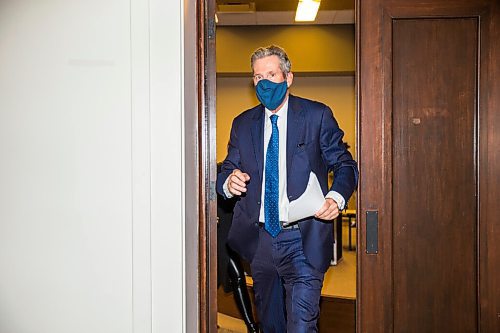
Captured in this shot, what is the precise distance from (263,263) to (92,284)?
1.24m

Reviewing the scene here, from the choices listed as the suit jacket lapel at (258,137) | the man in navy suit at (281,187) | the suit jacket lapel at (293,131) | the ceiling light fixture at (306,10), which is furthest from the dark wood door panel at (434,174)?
the ceiling light fixture at (306,10)

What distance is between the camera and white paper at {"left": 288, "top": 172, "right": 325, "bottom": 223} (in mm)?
2643

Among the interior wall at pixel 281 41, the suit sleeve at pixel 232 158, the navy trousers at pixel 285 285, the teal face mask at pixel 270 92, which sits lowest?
the navy trousers at pixel 285 285

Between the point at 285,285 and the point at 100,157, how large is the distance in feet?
4.55

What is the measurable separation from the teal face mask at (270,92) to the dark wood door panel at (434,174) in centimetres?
64

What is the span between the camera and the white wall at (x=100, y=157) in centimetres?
169

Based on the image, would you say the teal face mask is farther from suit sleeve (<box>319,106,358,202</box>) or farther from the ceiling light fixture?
the ceiling light fixture

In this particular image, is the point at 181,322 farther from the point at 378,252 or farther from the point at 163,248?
the point at 378,252

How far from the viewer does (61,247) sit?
1710 millimetres

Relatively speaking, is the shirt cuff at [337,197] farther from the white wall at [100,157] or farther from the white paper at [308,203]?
the white wall at [100,157]

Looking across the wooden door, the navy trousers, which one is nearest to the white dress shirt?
the navy trousers

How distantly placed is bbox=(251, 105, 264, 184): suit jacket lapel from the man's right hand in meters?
0.23

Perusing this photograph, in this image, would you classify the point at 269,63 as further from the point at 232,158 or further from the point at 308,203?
the point at 308,203

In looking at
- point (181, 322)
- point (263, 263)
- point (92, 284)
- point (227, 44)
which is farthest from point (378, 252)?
point (227, 44)
